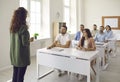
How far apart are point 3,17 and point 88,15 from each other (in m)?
6.06

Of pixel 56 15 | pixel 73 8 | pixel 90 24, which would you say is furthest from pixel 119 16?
pixel 56 15

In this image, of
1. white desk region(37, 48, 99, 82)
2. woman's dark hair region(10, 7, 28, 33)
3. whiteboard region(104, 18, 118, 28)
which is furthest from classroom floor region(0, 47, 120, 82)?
whiteboard region(104, 18, 118, 28)

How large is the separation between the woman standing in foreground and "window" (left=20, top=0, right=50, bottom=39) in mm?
3423

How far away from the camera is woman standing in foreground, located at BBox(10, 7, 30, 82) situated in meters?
2.34

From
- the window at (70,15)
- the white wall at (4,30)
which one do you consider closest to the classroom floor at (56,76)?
the white wall at (4,30)

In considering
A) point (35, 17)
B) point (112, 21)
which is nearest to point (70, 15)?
point (112, 21)

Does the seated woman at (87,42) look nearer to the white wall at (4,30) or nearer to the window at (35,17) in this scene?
the white wall at (4,30)

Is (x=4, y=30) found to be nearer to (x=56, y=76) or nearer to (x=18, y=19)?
(x=56, y=76)

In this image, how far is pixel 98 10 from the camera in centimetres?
912

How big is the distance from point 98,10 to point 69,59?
6734 mm

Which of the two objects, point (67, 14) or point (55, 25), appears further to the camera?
point (67, 14)

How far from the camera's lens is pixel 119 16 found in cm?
866

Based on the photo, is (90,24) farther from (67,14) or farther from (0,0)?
(0,0)

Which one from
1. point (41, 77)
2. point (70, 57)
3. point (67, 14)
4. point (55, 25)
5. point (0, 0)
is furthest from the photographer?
point (67, 14)
